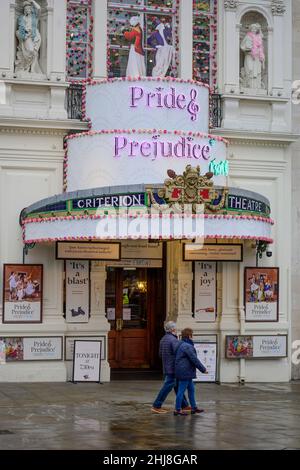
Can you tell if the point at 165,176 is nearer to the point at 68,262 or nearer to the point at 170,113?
the point at 170,113

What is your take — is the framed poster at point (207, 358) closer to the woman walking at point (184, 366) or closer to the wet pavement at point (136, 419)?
the wet pavement at point (136, 419)

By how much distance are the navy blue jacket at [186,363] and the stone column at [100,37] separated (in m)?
8.62

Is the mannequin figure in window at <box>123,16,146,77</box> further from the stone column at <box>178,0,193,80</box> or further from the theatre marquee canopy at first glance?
the theatre marquee canopy

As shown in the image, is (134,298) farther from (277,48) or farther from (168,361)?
(168,361)

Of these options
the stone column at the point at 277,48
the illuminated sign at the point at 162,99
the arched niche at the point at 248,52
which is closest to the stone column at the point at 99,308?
the illuminated sign at the point at 162,99

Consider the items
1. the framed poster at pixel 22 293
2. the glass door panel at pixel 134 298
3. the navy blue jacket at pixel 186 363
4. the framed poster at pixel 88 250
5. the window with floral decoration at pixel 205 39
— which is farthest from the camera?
the glass door panel at pixel 134 298

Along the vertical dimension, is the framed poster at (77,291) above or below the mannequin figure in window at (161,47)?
below

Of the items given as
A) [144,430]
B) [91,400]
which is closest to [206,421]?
[144,430]

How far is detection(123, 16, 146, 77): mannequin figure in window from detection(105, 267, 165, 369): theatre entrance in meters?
5.03

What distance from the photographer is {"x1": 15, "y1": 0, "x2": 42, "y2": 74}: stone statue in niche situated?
76.2ft

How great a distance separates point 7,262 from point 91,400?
4.47m

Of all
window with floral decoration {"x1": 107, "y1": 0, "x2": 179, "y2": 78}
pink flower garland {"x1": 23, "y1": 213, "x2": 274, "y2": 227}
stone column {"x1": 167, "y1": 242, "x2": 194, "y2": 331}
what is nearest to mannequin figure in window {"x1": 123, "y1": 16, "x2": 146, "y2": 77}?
window with floral decoration {"x1": 107, "y1": 0, "x2": 179, "y2": 78}

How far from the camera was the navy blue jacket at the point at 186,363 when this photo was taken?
1753cm

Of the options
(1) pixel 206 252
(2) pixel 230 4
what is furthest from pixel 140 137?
(2) pixel 230 4
